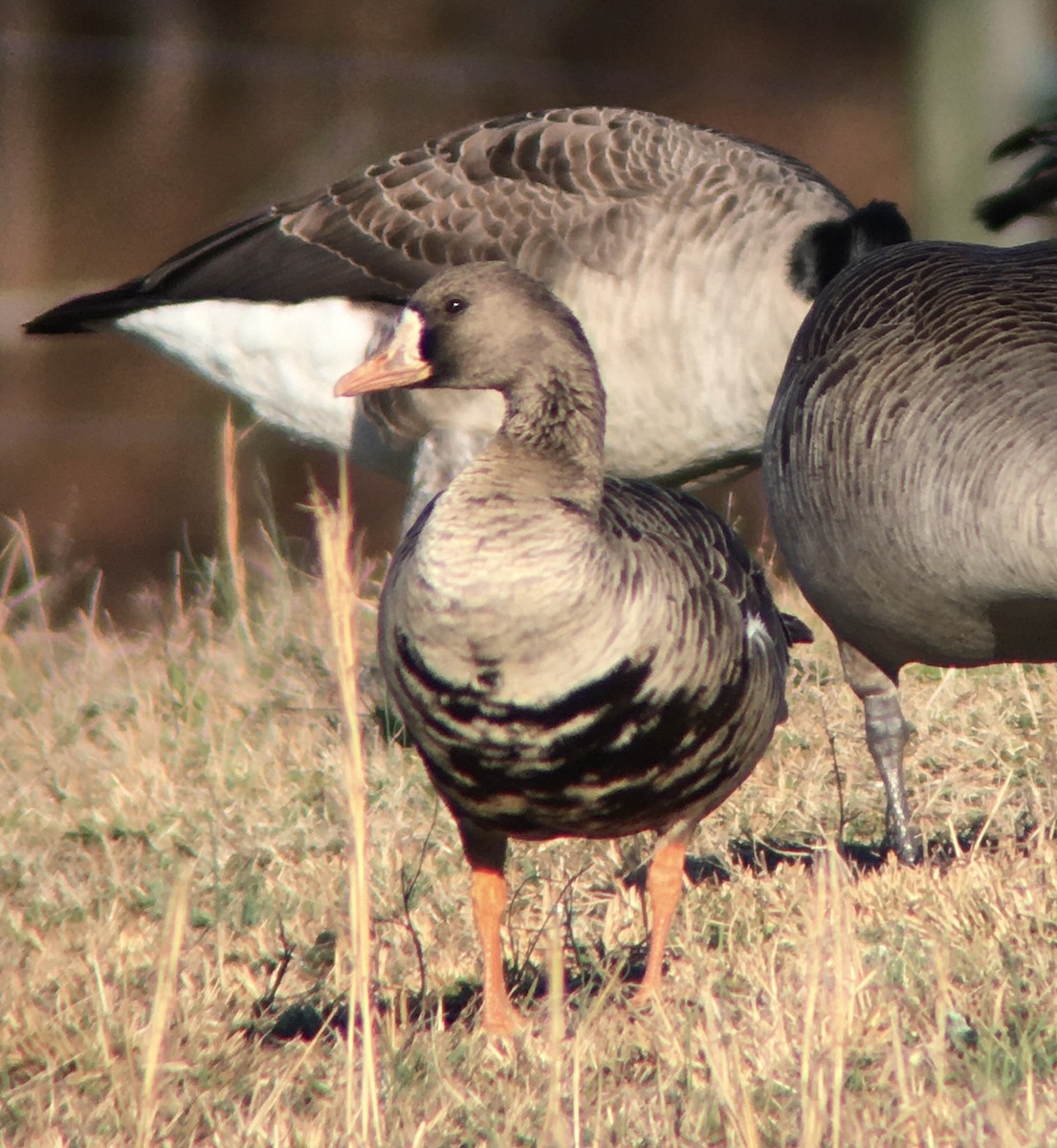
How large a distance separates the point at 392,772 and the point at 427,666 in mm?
1918

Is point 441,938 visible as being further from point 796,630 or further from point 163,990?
point 163,990

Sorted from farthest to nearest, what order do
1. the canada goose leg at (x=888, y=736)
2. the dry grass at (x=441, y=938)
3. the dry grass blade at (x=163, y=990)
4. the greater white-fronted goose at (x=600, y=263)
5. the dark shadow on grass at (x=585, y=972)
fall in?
the greater white-fronted goose at (x=600, y=263) → the canada goose leg at (x=888, y=736) → the dark shadow on grass at (x=585, y=972) → the dry grass at (x=441, y=938) → the dry grass blade at (x=163, y=990)

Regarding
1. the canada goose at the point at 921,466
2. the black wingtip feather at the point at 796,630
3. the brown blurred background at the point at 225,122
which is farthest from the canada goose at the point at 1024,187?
the brown blurred background at the point at 225,122

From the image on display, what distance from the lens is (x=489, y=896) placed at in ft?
13.8

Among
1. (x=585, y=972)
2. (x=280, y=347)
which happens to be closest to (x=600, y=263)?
(x=280, y=347)

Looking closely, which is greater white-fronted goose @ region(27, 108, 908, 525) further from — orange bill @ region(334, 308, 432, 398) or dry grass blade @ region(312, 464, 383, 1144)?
dry grass blade @ region(312, 464, 383, 1144)

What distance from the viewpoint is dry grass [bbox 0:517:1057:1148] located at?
3.43 meters

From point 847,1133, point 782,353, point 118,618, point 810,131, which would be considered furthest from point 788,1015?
point 810,131

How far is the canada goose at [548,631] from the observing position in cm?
366

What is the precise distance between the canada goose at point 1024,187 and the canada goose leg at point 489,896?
1.95m

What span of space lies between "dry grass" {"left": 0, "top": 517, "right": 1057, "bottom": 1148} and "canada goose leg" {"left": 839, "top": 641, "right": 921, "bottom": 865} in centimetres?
16

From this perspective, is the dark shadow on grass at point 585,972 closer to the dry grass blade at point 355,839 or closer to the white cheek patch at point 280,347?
the dry grass blade at point 355,839

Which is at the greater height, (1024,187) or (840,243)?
(1024,187)

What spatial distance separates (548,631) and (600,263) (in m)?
2.62
